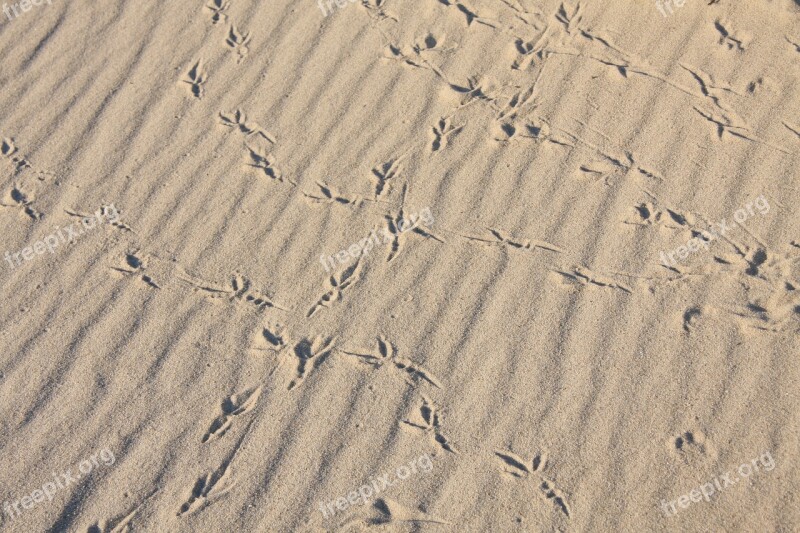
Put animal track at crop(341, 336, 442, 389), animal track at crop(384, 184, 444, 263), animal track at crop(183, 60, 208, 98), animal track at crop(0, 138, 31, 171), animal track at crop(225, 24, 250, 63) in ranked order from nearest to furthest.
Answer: animal track at crop(341, 336, 442, 389) < animal track at crop(384, 184, 444, 263) < animal track at crop(0, 138, 31, 171) < animal track at crop(183, 60, 208, 98) < animal track at crop(225, 24, 250, 63)

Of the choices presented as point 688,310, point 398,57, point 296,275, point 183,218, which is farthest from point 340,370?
point 398,57

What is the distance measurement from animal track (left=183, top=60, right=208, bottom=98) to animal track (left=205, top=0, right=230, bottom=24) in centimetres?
33

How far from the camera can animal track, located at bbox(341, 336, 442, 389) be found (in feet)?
10.6

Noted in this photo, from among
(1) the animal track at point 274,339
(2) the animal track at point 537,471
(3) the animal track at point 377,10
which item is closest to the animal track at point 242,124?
(3) the animal track at point 377,10

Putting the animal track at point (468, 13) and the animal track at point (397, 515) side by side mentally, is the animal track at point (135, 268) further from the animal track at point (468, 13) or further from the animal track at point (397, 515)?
the animal track at point (468, 13)

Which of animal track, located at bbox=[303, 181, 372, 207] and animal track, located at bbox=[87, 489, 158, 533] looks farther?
animal track, located at bbox=[303, 181, 372, 207]

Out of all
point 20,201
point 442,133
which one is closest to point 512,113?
point 442,133

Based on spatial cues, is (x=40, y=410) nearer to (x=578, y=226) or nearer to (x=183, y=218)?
(x=183, y=218)

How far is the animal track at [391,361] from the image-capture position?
3.22 meters

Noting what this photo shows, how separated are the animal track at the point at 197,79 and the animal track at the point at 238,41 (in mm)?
210

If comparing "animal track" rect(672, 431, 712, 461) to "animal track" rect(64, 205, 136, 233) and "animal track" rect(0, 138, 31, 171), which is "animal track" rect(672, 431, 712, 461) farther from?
"animal track" rect(0, 138, 31, 171)

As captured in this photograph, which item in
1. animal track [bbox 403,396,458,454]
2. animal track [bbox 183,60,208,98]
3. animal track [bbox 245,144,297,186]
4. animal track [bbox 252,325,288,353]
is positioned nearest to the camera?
animal track [bbox 403,396,458,454]

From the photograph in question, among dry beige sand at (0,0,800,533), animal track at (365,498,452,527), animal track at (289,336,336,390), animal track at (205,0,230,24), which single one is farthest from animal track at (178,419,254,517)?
animal track at (205,0,230,24)

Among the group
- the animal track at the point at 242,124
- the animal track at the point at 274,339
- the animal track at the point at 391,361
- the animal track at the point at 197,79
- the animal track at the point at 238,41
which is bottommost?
the animal track at the point at 274,339
